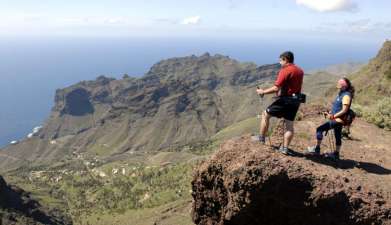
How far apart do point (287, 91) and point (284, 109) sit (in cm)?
69

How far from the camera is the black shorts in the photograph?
1493 centimetres

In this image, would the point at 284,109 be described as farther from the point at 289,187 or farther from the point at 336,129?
the point at 289,187

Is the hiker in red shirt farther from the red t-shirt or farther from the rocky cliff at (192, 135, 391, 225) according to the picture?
the rocky cliff at (192, 135, 391, 225)

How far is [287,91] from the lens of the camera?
1476 centimetres

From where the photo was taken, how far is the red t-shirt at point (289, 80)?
14.6m

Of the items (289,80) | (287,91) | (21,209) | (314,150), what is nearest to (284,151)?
(314,150)

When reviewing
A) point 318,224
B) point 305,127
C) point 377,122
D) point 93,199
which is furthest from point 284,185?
point 93,199

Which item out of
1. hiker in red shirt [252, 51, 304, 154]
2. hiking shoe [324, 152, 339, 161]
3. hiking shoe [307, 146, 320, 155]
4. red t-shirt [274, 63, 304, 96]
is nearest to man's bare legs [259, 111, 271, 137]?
hiker in red shirt [252, 51, 304, 154]

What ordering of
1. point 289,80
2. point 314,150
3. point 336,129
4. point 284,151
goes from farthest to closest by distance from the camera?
point 314,150
point 336,129
point 284,151
point 289,80

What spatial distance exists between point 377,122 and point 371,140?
3.53m

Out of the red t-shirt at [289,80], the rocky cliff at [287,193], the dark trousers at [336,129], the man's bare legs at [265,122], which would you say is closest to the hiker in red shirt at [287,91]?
the red t-shirt at [289,80]

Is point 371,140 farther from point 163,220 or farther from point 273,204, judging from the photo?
point 163,220

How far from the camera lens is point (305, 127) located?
2041cm

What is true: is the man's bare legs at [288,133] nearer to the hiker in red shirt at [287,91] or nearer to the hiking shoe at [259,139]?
the hiker in red shirt at [287,91]
